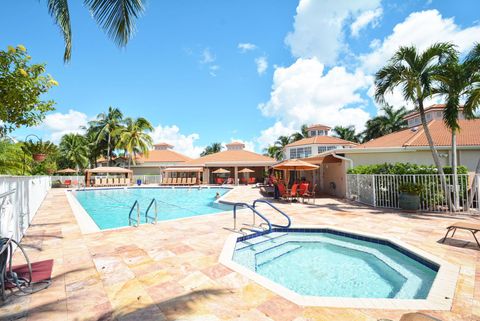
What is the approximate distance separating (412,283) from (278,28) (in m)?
14.0

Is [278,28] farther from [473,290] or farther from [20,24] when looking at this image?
[473,290]

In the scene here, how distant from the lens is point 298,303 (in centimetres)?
320

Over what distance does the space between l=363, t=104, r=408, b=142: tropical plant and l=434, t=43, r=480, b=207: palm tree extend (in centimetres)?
3500

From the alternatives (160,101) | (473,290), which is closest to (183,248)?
(473,290)

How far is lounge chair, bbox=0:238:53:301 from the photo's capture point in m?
3.28

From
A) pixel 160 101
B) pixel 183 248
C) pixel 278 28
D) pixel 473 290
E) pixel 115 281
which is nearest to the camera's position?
pixel 473 290

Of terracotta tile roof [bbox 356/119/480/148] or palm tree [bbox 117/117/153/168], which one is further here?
palm tree [bbox 117/117/153/168]

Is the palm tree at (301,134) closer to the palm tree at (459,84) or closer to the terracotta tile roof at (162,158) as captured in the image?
the terracotta tile roof at (162,158)

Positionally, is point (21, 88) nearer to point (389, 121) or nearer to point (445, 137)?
point (445, 137)

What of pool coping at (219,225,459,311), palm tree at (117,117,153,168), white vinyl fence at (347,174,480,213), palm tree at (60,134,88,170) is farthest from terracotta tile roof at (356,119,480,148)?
palm tree at (60,134,88,170)

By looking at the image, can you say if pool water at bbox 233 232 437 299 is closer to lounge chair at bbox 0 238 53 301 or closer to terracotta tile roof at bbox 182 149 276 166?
lounge chair at bbox 0 238 53 301

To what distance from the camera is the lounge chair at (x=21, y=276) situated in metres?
3.28

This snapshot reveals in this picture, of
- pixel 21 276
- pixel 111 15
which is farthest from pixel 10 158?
pixel 111 15

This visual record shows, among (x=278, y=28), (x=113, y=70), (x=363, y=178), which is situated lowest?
(x=363, y=178)
